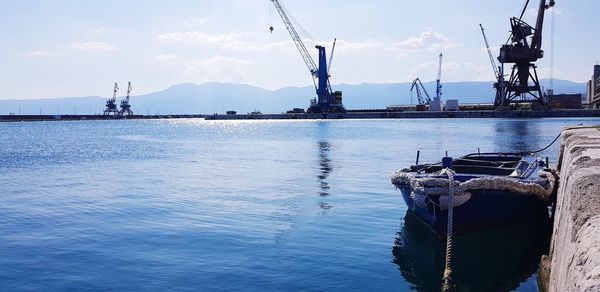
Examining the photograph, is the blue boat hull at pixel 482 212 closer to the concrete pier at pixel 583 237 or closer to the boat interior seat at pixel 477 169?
the boat interior seat at pixel 477 169

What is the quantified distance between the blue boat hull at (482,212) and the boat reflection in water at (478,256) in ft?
1.05

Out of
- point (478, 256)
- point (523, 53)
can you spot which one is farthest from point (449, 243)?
point (523, 53)

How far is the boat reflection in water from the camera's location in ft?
41.3

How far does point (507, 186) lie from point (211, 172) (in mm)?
22916

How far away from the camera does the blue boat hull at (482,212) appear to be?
14.4 meters

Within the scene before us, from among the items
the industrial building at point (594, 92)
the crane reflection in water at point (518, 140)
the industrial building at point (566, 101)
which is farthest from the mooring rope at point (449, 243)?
the industrial building at point (566, 101)

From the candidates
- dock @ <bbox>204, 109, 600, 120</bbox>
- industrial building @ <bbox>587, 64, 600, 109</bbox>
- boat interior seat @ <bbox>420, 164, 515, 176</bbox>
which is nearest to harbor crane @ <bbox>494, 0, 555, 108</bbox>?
dock @ <bbox>204, 109, 600, 120</bbox>

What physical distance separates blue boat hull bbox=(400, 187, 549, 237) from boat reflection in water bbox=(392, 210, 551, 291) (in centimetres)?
32

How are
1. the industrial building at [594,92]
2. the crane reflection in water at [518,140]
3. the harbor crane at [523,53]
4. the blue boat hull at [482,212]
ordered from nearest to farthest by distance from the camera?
the blue boat hull at [482,212] < the industrial building at [594,92] < the crane reflection in water at [518,140] < the harbor crane at [523,53]

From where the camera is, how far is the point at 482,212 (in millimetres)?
14680

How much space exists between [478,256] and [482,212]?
115cm

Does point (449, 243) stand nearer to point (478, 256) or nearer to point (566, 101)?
point (478, 256)

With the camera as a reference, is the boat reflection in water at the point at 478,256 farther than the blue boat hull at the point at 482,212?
No

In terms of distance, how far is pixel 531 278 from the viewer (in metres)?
12.9
